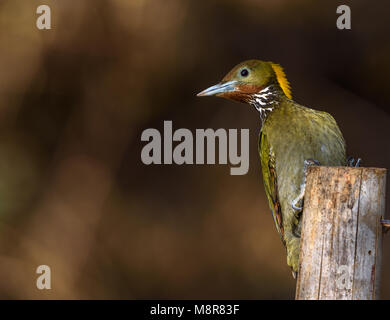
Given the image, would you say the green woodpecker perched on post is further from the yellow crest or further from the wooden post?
the wooden post

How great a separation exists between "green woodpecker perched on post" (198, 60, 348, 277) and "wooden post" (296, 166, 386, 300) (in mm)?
586

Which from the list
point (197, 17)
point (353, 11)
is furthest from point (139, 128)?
point (353, 11)

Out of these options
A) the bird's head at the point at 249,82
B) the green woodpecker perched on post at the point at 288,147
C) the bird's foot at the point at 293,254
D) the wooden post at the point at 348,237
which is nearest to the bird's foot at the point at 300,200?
the green woodpecker perched on post at the point at 288,147

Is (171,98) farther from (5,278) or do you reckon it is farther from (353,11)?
(5,278)

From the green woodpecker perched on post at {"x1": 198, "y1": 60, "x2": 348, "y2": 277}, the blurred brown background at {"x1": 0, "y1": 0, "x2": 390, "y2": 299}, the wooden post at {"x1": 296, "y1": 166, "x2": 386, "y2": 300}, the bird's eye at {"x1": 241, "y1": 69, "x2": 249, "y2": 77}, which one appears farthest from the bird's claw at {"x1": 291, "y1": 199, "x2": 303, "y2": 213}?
the blurred brown background at {"x1": 0, "y1": 0, "x2": 390, "y2": 299}

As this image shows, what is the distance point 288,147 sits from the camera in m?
3.47

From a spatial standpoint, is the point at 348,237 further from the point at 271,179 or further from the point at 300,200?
the point at 271,179

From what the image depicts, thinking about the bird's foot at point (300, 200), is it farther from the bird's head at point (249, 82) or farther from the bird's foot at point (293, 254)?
the bird's head at point (249, 82)

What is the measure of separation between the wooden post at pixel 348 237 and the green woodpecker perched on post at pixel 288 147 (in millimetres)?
586

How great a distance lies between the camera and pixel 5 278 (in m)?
6.83

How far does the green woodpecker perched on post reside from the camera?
3377 millimetres

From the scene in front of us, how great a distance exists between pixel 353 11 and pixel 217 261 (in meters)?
3.28

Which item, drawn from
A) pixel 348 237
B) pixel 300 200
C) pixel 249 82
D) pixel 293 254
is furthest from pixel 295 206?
pixel 249 82

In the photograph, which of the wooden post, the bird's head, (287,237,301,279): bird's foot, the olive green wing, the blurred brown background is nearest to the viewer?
the wooden post
